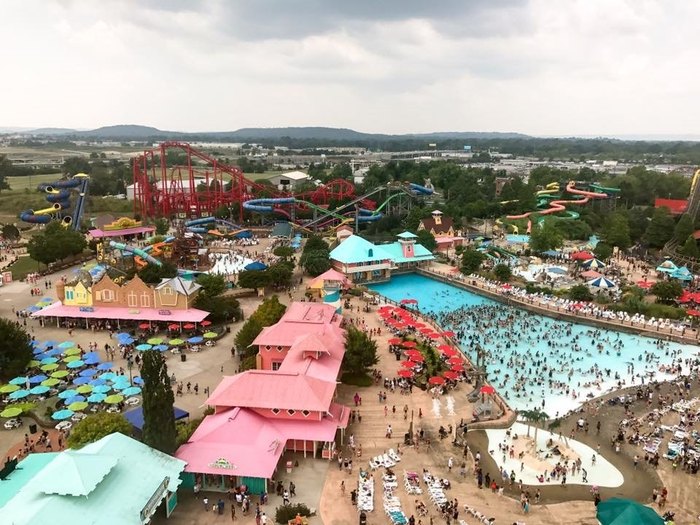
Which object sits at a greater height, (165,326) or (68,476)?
(68,476)

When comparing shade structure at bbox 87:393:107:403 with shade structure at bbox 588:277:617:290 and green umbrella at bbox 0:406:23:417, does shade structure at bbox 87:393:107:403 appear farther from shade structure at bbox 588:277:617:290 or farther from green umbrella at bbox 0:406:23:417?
shade structure at bbox 588:277:617:290

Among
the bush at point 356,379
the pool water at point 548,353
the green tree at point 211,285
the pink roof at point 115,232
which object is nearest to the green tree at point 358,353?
the bush at point 356,379

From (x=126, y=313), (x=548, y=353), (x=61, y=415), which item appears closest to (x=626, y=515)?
(x=548, y=353)

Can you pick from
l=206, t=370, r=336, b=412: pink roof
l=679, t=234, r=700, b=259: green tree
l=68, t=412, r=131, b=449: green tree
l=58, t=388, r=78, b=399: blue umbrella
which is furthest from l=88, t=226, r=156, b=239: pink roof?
l=679, t=234, r=700, b=259: green tree

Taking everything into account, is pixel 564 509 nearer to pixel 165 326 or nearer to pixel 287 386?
pixel 287 386

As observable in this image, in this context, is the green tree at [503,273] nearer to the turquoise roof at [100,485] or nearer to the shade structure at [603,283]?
the shade structure at [603,283]

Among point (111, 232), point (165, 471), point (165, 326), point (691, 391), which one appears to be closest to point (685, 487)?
point (691, 391)
